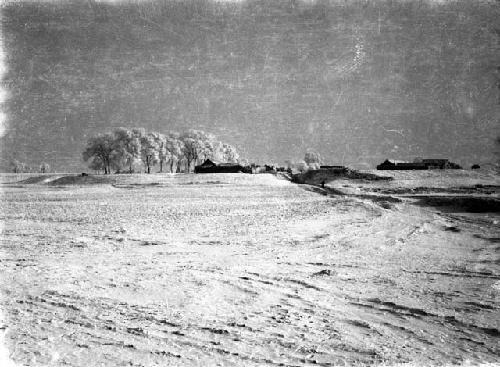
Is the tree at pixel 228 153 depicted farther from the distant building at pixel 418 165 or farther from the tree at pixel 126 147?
the distant building at pixel 418 165

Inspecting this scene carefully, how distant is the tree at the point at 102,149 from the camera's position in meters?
71.0

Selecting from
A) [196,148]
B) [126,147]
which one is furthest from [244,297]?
[196,148]

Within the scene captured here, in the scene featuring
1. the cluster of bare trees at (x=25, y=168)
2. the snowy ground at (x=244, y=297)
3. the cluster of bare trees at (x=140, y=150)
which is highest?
the cluster of bare trees at (x=140, y=150)

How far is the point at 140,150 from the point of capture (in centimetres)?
7244

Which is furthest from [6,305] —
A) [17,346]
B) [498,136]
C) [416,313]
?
[498,136]

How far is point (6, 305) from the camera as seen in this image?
20.1 ft

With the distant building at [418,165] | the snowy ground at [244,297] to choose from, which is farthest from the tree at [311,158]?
the snowy ground at [244,297]

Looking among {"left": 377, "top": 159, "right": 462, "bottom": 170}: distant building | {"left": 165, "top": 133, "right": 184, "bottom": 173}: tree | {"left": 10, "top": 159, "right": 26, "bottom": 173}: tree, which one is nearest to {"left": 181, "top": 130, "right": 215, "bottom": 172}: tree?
{"left": 165, "top": 133, "right": 184, "bottom": 173}: tree

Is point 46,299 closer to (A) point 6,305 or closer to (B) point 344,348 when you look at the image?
(A) point 6,305

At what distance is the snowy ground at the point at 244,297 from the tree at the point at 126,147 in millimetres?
58423

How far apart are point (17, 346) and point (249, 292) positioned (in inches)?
148

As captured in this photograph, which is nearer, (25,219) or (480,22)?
(480,22)

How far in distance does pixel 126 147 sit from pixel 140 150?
248 centimetres

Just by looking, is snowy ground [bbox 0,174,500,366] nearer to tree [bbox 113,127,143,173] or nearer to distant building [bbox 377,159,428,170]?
tree [bbox 113,127,143,173]
